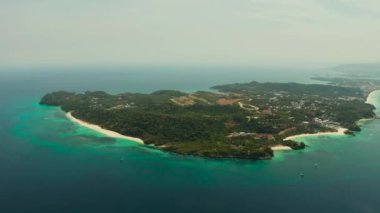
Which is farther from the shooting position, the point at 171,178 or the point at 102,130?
the point at 102,130

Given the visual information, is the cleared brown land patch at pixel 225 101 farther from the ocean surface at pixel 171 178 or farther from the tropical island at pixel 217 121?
the ocean surface at pixel 171 178

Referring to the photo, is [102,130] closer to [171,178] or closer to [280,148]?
[171,178]

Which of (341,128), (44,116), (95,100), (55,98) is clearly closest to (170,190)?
(341,128)

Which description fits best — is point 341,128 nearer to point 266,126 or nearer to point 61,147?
point 266,126

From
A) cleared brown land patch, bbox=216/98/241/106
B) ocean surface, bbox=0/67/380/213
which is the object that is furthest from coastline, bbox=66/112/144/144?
cleared brown land patch, bbox=216/98/241/106

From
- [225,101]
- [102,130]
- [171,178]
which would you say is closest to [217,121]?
[102,130]

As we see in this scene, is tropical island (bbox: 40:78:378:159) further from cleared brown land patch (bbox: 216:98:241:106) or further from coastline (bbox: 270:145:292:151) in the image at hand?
coastline (bbox: 270:145:292:151)
